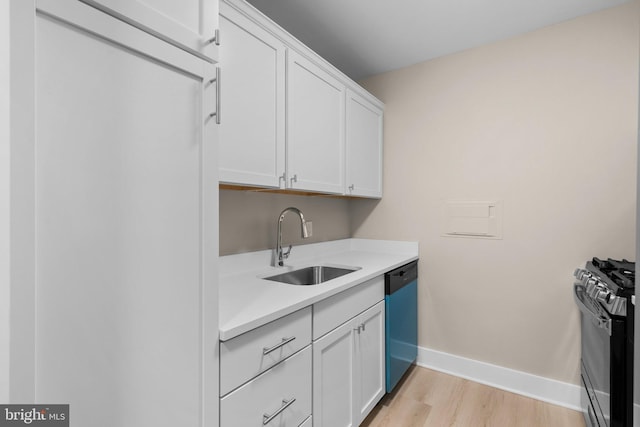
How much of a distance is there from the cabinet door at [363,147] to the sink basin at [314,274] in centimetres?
54

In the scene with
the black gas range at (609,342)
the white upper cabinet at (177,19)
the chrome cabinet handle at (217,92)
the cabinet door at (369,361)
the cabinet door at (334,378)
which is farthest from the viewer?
the cabinet door at (369,361)

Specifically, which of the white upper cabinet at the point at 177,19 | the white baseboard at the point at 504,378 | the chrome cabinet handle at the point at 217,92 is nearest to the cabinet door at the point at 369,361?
the white baseboard at the point at 504,378

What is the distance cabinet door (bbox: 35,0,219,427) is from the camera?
2.12ft

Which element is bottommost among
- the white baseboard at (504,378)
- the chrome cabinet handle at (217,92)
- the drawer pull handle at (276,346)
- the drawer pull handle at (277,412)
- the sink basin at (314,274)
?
the white baseboard at (504,378)

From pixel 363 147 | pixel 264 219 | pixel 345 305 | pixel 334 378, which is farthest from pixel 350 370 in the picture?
pixel 363 147

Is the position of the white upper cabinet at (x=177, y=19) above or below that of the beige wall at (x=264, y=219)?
above

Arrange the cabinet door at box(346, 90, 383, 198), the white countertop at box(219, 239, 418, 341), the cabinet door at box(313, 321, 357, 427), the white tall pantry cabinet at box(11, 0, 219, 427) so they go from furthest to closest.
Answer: the cabinet door at box(346, 90, 383, 198) < the cabinet door at box(313, 321, 357, 427) < the white countertop at box(219, 239, 418, 341) < the white tall pantry cabinet at box(11, 0, 219, 427)

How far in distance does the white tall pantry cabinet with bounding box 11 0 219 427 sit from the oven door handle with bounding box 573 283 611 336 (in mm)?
1564

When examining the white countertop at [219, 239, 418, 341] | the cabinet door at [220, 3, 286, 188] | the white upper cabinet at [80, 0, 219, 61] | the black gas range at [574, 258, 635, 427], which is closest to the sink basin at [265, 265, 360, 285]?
the white countertop at [219, 239, 418, 341]

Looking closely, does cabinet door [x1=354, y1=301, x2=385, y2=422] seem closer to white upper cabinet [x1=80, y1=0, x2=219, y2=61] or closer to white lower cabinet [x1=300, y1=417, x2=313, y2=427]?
white lower cabinet [x1=300, y1=417, x2=313, y2=427]

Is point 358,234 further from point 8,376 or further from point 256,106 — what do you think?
point 8,376

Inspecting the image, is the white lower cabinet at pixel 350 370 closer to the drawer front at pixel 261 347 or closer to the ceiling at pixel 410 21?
the drawer front at pixel 261 347

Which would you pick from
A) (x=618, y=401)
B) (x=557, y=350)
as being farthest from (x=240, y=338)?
(x=557, y=350)

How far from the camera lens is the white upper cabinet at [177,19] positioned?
74 centimetres
